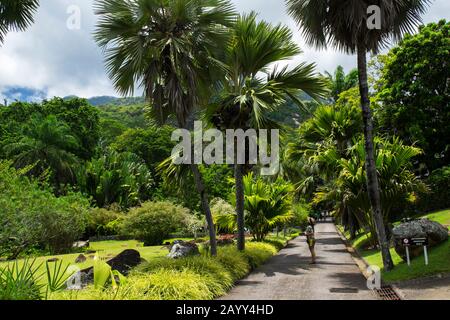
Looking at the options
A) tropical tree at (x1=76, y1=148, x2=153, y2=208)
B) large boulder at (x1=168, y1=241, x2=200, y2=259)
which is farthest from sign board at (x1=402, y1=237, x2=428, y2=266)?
tropical tree at (x1=76, y1=148, x2=153, y2=208)

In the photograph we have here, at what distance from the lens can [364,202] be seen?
14.1m

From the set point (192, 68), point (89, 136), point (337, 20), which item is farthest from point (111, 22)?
point (89, 136)

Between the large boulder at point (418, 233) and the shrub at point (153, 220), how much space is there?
1668cm

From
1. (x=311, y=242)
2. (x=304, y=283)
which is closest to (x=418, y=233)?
(x=304, y=283)

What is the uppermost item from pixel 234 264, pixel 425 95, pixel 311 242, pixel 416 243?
pixel 425 95

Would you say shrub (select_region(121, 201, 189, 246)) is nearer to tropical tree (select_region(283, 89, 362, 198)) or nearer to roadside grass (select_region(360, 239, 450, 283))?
tropical tree (select_region(283, 89, 362, 198))

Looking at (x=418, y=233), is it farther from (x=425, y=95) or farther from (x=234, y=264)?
(x=425, y=95)

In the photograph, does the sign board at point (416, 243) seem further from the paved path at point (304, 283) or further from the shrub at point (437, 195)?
the shrub at point (437, 195)

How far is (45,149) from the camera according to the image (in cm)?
3912

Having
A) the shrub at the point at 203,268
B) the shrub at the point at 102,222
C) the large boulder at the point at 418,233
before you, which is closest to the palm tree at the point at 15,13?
the shrub at the point at 203,268

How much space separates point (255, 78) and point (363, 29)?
15.7 ft

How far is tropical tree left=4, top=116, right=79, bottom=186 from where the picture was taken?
124 feet
